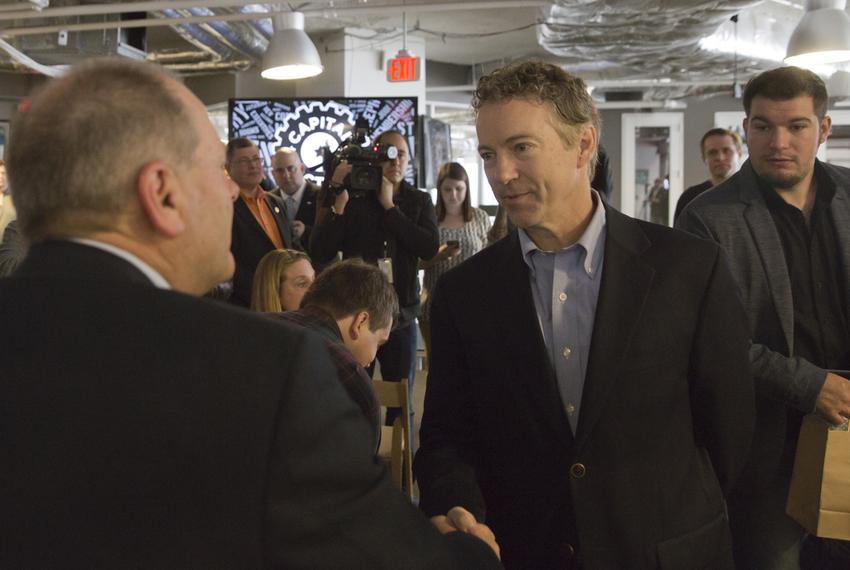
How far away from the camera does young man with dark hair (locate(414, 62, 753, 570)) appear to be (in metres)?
1.52

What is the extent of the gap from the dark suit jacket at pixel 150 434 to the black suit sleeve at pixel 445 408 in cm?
78

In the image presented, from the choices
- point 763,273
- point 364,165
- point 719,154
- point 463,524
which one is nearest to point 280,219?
point 364,165

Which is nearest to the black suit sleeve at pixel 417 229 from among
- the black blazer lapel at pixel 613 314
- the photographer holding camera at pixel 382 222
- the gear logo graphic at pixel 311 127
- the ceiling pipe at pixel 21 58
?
the photographer holding camera at pixel 382 222

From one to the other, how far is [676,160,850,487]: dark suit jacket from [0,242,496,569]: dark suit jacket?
1.51 metres

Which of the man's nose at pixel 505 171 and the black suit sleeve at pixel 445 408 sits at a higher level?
the man's nose at pixel 505 171

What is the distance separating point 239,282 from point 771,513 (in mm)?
2547

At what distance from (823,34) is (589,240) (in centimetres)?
471

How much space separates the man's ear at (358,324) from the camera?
2.71 m

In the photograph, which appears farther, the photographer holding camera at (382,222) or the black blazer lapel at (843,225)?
the photographer holding camera at (382,222)

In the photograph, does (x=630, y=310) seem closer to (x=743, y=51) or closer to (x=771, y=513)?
(x=771, y=513)

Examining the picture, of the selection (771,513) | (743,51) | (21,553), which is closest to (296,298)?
(771,513)

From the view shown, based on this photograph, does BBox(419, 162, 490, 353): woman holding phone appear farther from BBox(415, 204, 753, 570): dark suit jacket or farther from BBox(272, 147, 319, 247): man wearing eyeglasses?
BBox(415, 204, 753, 570): dark suit jacket

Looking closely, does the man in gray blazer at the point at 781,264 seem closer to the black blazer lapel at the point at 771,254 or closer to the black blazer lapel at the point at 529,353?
the black blazer lapel at the point at 771,254

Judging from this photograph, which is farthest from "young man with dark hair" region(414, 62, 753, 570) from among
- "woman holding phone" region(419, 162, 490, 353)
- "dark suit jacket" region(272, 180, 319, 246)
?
"woman holding phone" region(419, 162, 490, 353)
